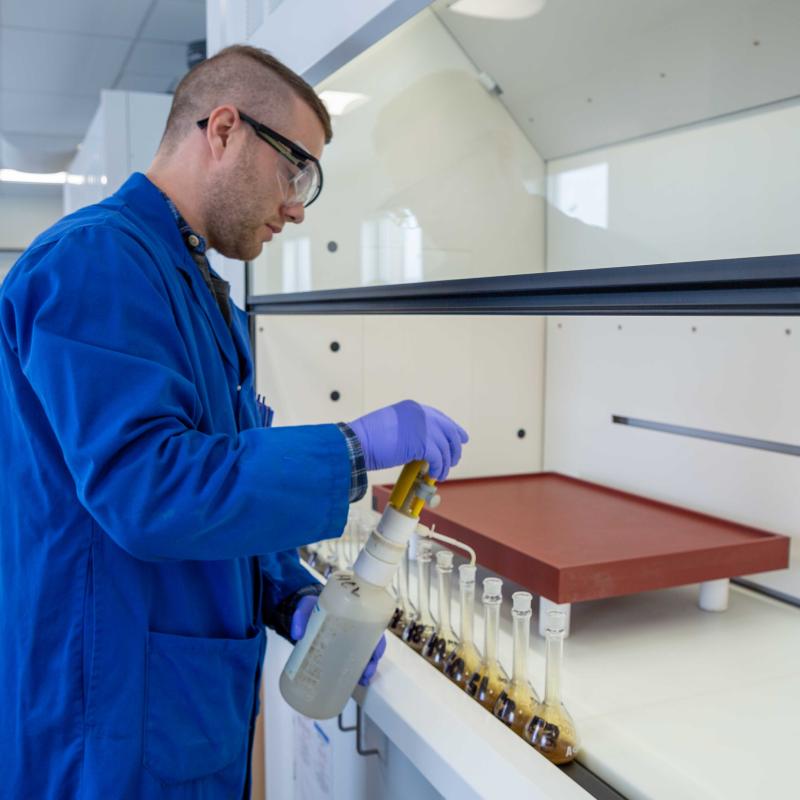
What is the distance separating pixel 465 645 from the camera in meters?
1.32

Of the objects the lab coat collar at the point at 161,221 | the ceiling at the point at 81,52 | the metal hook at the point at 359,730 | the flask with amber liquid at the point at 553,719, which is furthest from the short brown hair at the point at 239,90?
the ceiling at the point at 81,52

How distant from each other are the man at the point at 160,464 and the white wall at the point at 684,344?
1.22ft

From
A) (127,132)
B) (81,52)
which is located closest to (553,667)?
(127,132)

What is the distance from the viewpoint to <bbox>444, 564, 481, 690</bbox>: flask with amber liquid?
130 cm

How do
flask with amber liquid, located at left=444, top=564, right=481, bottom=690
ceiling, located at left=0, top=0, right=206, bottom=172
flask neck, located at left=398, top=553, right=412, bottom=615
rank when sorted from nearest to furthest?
flask with amber liquid, located at left=444, top=564, right=481, bottom=690 < flask neck, located at left=398, top=553, right=412, bottom=615 < ceiling, located at left=0, top=0, right=206, bottom=172

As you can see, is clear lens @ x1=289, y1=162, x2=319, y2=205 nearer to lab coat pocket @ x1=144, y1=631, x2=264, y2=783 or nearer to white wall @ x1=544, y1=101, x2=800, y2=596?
white wall @ x1=544, y1=101, x2=800, y2=596

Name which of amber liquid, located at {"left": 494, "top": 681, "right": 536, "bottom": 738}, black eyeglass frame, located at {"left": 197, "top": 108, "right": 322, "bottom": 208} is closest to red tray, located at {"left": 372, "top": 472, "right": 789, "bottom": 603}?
amber liquid, located at {"left": 494, "top": 681, "right": 536, "bottom": 738}

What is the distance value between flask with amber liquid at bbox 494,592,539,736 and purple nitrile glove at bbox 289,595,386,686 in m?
0.23

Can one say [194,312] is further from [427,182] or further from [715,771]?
[715,771]

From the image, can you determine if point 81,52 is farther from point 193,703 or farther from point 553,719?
point 553,719

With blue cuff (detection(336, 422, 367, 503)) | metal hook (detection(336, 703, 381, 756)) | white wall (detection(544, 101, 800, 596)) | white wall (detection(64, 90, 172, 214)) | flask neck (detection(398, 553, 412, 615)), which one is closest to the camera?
white wall (detection(544, 101, 800, 596))

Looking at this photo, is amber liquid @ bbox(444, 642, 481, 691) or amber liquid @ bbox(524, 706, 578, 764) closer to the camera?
amber liquid @ bbox(524, 706, 578, 764)

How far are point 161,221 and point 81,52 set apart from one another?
11.7 ft

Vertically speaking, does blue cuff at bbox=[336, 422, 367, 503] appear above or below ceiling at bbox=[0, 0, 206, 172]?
below
